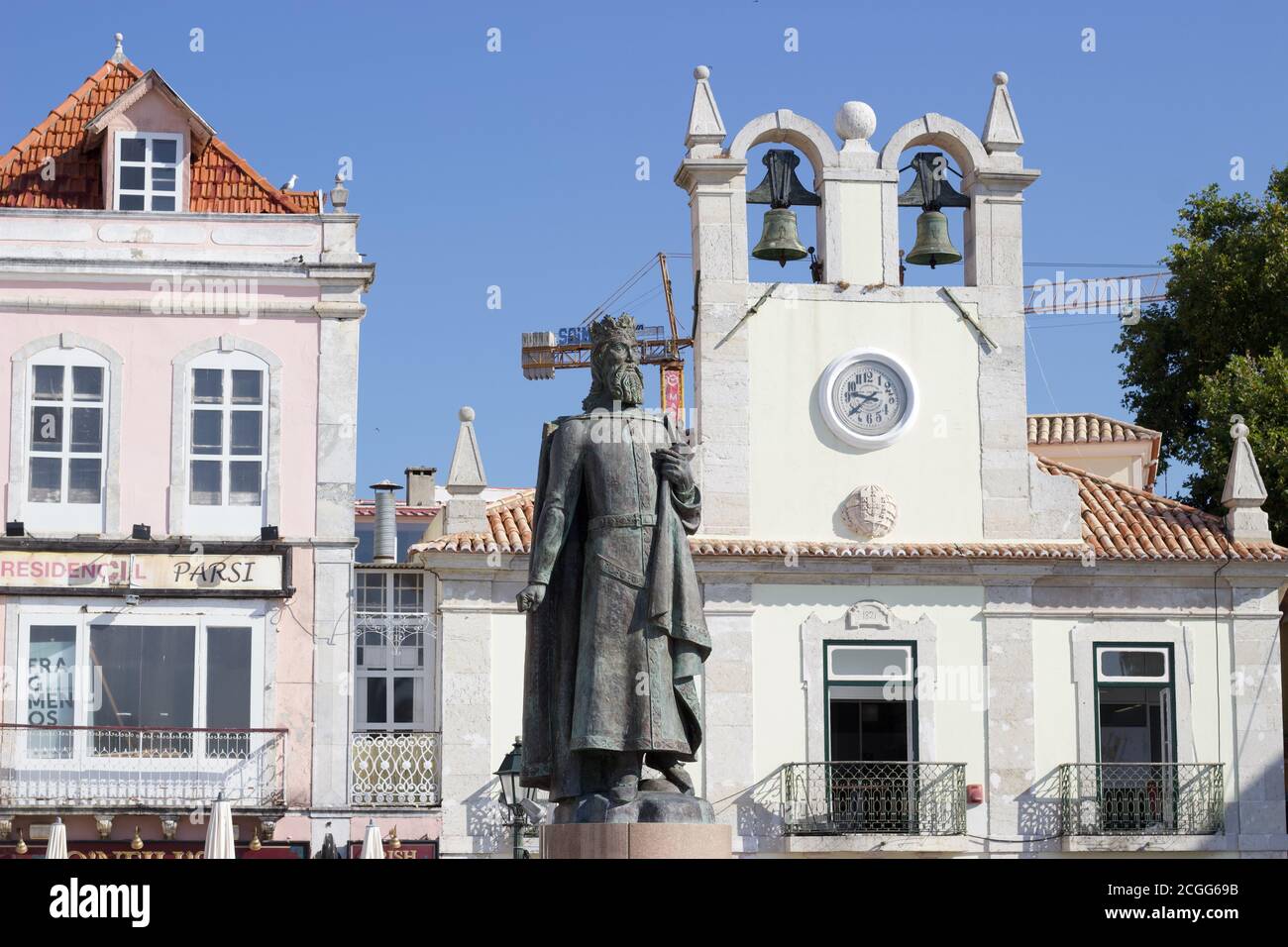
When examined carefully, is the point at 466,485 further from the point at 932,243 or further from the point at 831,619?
the point at 932,243

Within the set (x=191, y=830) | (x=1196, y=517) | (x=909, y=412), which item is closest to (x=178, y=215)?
(x=191, y=830)

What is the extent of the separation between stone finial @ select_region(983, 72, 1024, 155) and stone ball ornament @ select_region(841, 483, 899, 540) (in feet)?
15.6

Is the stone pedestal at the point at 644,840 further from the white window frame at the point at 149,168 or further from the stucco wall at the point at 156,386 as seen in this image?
the white window frame at the point at 149,168

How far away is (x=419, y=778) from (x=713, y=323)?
6.62 m

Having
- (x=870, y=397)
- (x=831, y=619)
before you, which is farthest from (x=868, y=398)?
(x=831, y=619)

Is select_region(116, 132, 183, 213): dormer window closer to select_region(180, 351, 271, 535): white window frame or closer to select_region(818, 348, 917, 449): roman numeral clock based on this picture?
select_region(180, 351, 271, 535): white window frame

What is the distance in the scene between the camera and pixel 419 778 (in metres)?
27.0

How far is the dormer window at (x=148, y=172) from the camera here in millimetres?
27891

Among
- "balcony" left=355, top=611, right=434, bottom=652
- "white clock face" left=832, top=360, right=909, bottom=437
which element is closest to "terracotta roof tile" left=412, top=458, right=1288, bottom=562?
"balcony" left=355, top=611, right=434, bottom=652

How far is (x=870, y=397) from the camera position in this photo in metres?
28.6

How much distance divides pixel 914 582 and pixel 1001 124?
6.02m

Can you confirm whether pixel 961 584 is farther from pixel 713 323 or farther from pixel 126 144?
pixel 126 144
